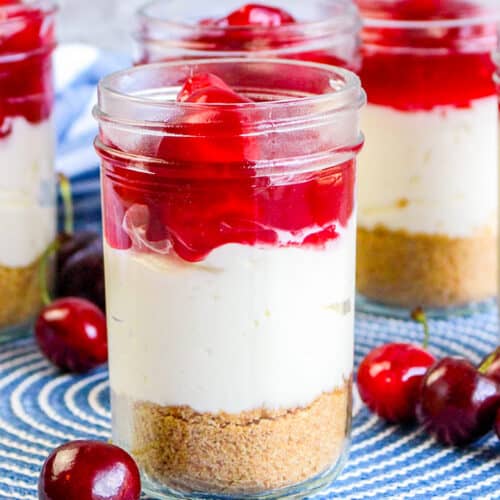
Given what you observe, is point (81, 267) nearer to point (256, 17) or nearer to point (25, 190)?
point (25, 190)

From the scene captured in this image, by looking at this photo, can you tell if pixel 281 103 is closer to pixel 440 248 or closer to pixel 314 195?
Answer: pixel 314 195

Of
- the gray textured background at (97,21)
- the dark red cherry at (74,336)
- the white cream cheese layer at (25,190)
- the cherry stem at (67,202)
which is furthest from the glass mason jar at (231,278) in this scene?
the gray textured background at (97,21)

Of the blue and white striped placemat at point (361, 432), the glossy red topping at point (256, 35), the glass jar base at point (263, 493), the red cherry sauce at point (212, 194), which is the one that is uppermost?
the glossy red topping at point (256, 35)

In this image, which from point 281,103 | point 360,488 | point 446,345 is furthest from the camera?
point 446,345

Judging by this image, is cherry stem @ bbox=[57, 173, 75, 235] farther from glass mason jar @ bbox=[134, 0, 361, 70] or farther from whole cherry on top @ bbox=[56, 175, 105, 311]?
glass mason jar @ bbox=[134, 0, 361, 70]

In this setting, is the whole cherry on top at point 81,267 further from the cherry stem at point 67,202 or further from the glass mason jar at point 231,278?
the glass mason jar at point 231,278

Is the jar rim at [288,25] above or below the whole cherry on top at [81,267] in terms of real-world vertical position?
above

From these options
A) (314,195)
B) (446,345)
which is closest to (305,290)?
(314,195)
